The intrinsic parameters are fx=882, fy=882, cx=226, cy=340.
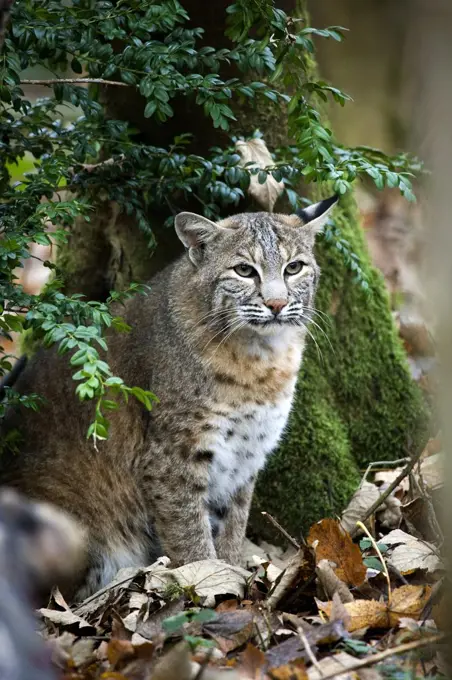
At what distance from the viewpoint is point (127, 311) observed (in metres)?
5.55

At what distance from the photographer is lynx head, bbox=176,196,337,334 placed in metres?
4.86

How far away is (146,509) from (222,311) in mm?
1268

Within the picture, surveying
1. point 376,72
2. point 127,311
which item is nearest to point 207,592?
point 127,311

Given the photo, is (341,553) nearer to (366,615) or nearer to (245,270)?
(366,615)

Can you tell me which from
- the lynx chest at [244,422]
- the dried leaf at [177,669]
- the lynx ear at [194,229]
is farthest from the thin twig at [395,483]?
the dried leaf at [177,669]

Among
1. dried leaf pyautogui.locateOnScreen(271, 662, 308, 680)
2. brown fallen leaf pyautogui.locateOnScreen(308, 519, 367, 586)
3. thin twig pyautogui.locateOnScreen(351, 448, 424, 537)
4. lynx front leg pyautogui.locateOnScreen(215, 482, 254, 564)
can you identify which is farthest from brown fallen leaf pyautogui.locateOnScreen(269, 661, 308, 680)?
lynx front leg pyautogui.locateOnScreen(215, 482, 254, 564)

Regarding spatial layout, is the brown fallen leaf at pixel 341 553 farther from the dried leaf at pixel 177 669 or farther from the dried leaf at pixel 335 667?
the dried leaf at pixel 177 669

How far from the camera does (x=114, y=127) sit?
4.98 m

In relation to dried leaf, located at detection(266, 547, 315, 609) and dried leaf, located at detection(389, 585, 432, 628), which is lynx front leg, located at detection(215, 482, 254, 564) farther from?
dried leaf, located at detection(389, 585, 432, 628)

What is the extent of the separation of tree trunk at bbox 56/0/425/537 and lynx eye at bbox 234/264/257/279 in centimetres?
93

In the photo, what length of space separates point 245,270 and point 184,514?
142 cm

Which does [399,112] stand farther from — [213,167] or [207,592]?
[207,592]

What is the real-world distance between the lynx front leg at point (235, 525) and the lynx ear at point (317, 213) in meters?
1.61

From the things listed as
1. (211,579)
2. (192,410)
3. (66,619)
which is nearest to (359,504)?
(192,410)
